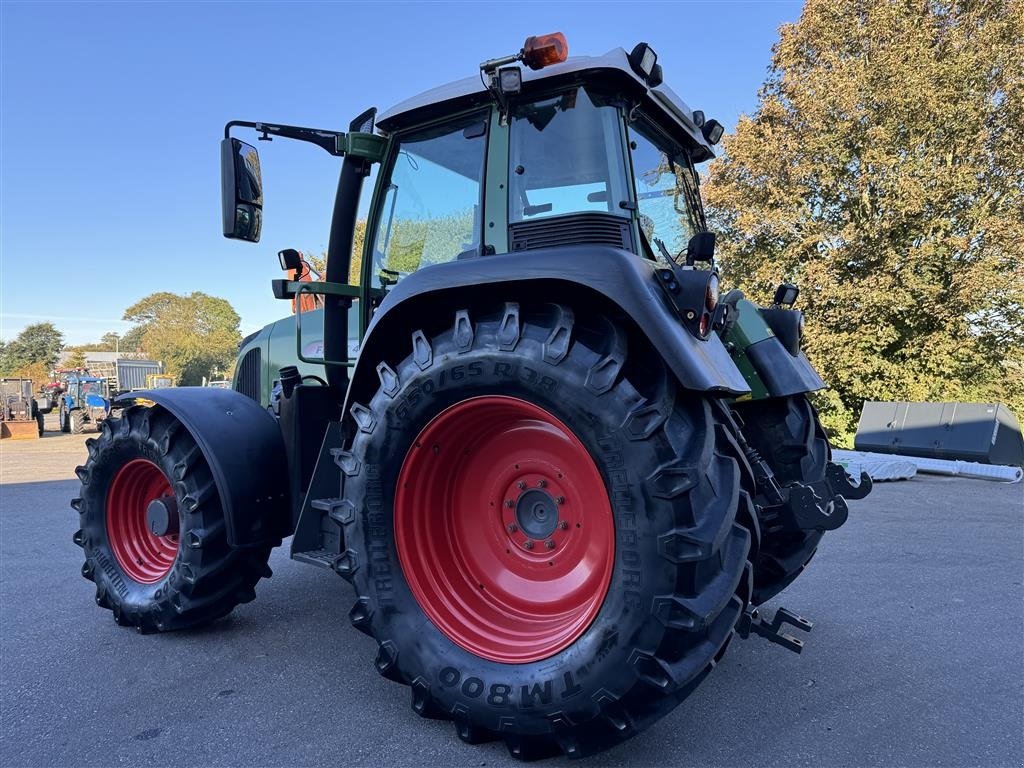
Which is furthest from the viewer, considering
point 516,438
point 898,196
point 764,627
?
point 898,196

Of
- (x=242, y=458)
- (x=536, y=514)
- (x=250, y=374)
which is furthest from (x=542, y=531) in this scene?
(x=250, y=374)

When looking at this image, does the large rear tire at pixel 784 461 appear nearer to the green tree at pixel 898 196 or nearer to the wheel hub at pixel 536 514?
the wheel hub at pixel 536 514

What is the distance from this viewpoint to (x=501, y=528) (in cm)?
259

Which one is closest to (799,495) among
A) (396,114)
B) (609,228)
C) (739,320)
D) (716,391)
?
(716,391)

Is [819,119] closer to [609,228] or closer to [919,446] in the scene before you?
[919,446]

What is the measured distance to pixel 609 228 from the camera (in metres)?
2.48

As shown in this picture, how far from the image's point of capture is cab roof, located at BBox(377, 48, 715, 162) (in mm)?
2484

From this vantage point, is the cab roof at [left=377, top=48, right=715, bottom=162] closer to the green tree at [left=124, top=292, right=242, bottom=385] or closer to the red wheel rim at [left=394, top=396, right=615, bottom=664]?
the red wheel rim at [left=394, top=396, right=615, bottom=664]

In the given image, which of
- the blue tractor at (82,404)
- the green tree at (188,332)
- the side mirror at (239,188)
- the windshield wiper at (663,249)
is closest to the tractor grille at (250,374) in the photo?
the side mirror at (239,188)

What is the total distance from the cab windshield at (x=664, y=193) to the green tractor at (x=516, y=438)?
24mm

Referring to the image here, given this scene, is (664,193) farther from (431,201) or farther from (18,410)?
(18,410)

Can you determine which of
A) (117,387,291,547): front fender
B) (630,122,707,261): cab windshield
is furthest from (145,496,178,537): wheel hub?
(630,122,707,261): cab windshield

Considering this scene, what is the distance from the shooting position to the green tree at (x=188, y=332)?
61.4m

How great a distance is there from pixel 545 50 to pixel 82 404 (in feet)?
86.0
